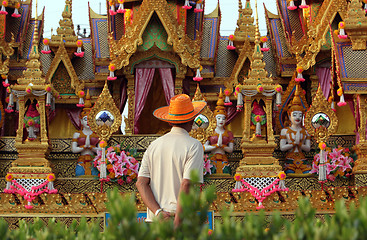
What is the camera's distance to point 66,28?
49.1 ft

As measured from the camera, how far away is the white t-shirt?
521 cm

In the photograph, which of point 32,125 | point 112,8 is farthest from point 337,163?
point 112,8

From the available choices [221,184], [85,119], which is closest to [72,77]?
[85,119]

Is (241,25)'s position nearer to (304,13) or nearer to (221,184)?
(304,13)

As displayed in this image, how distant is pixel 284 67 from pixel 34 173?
608 centimetres

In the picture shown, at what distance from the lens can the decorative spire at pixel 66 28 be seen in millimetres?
14836

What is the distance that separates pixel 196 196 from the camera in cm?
355

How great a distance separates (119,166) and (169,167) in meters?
6.56

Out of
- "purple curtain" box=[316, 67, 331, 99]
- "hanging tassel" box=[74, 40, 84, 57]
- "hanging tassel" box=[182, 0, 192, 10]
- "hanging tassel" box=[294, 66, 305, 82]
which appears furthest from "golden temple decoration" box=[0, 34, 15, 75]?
"purple curtain" box=[316, 67, 331, 99]

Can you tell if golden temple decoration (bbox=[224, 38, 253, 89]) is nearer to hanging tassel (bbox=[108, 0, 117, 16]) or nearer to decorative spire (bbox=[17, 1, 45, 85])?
hanging tassel (bbox=[108, 0, 117, 16])

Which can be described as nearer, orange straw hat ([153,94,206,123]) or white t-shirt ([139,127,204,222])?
white t-shirt ([139,127,204,222])

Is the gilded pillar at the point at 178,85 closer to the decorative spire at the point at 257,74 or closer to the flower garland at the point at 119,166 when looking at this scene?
the decorative spire at the point at 257,74

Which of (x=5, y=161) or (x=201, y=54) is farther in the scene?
(x=201, y=54)

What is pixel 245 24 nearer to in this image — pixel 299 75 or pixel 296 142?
pixel 299 75
